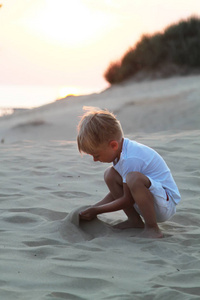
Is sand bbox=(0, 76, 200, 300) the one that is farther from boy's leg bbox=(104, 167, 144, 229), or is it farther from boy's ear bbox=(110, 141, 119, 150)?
boy's ear bbox=(110, 141, 119, 150)

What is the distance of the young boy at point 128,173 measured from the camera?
10.1ft

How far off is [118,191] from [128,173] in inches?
10.4

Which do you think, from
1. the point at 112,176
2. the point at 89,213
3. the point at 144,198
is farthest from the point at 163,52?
the point at 144,198

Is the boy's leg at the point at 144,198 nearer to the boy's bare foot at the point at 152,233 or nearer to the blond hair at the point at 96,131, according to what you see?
the boy's bare foot at the point at 152,233

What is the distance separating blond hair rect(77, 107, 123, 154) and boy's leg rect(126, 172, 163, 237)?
0.90 feet

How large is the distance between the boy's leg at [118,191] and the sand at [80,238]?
0.21 feet

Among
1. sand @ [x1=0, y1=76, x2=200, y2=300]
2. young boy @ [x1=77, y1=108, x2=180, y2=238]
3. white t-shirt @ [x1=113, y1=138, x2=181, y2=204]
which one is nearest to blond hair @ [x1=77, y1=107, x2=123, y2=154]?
young boy @ [x1=77, y1=108, x2=180, y2=238]

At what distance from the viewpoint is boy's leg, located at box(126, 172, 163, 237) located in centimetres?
308

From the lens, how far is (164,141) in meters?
6.61

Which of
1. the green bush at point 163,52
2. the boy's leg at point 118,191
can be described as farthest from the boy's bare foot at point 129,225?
the green bush at point 163,52

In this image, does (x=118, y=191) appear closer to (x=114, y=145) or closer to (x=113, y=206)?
(x=113, y=206)

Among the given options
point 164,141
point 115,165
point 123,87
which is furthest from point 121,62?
point 115,165

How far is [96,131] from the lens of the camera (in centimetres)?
307

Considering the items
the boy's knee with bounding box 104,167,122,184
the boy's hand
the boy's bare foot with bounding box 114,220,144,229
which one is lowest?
the boy's bare foot with bounding box 114,220,144,229
